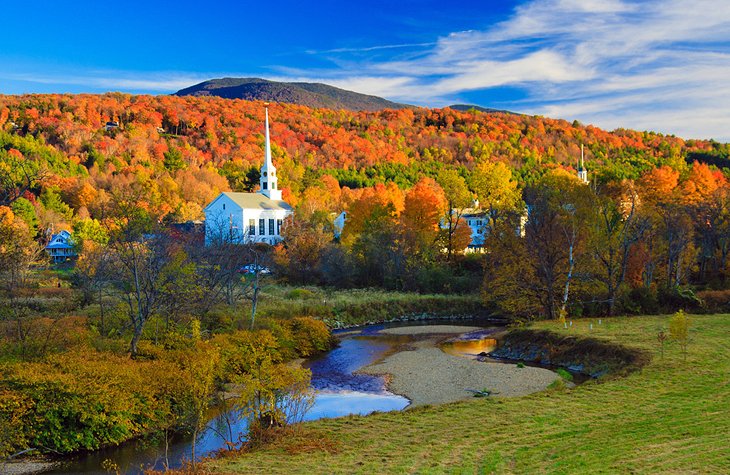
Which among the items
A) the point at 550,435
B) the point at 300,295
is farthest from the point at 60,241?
the point at 550,435

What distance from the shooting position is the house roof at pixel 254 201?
7075cm

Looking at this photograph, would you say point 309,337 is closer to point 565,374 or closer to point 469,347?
point 469,347

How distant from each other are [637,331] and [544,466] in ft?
65.3

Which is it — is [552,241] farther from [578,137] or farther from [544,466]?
[578,137]

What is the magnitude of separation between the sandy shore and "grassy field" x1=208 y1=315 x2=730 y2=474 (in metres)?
2.60

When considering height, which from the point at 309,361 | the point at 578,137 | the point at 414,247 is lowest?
the point at 309,361

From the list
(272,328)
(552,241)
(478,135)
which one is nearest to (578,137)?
(478,135)

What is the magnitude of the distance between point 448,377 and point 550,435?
35.4 ft

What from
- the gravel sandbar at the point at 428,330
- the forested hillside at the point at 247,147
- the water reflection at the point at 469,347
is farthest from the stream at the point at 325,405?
the forested hillside at the point at 247,147

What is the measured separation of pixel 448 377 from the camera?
26.9m

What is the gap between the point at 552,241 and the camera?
39500 mm

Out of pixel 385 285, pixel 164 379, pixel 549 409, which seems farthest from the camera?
pixel 385 285

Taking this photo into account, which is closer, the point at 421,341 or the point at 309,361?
the point at 309,361

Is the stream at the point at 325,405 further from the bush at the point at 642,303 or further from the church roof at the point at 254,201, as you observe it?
the church roof at the point at 254,201
